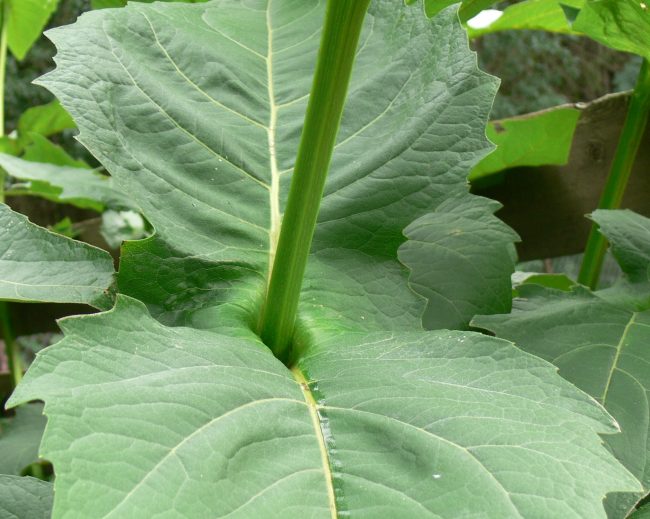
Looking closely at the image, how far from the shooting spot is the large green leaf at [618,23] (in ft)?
2.27

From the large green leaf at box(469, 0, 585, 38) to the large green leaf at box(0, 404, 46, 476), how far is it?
0.79 metres

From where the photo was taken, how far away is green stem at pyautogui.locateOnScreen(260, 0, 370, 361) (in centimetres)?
43

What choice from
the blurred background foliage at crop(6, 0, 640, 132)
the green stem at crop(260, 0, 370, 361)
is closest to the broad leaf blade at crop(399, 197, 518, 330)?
the green stem at crop(260, 0, 370, 361)

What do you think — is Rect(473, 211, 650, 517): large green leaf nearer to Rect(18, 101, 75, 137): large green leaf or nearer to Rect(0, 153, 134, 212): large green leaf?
Rect(0, 153, 134, 212): large green leaf

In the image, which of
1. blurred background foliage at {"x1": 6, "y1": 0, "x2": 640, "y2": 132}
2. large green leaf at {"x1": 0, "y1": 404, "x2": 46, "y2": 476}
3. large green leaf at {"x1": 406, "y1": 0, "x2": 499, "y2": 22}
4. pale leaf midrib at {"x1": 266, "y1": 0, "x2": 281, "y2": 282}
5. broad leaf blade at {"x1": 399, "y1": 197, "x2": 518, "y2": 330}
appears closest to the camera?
pale leaf midrib at {"x1": 266, "y1": 0, "x2": 281, "y2": 282}

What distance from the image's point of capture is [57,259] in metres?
0.55

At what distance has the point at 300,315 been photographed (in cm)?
57

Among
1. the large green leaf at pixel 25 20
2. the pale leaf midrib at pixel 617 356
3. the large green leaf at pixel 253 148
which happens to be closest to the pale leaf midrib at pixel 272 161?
the large green leaf at pixel 253 148

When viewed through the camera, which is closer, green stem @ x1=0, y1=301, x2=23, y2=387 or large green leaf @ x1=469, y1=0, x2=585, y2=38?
large green leaf @ x1=469, y1=0, x2=585, y2=38

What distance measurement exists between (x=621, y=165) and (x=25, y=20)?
3.28 ft

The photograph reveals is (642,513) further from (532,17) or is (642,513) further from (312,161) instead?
(532,17)

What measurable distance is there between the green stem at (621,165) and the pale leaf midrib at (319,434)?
0.55 m

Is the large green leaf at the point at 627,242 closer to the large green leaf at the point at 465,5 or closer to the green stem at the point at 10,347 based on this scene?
the large green leaf at the point at 465,5

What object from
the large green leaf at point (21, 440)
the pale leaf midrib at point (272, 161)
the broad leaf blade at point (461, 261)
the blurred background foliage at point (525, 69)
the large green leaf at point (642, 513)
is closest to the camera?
the large green leaf at point (642, 513)
